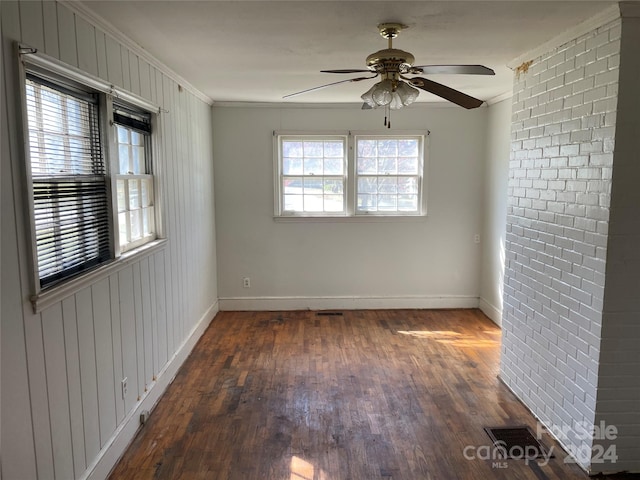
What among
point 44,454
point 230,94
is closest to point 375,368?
point 44,454

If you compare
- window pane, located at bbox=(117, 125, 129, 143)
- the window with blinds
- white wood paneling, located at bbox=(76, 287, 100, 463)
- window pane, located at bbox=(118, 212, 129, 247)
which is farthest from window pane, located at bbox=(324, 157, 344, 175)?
white wood paneling, located at bbox=(76, 287, 100, 463)

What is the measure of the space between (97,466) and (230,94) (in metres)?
3.53

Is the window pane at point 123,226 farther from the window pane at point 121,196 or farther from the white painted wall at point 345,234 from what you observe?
the white painted wall at point 345,234

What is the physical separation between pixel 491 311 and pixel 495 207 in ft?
3.92

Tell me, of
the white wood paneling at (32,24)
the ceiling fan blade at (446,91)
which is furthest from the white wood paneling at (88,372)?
the ceiling fan blade at (446,91)

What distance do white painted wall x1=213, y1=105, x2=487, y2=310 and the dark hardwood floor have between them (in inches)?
29.2

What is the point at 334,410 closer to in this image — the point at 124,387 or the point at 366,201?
the point at 124,387

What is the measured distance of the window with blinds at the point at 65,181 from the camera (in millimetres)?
1872

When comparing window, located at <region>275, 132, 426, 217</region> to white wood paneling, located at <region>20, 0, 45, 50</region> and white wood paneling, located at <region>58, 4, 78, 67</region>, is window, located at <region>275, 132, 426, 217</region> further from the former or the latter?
white wood paneling, located at <region>20, 0, 45, 50</region>

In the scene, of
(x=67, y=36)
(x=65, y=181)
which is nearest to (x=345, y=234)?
(x=65, y=181)

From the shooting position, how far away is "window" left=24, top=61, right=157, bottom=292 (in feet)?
6.13

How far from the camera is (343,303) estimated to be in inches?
214

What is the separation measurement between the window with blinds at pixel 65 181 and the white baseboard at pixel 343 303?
3.01 meters

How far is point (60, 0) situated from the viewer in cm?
196
